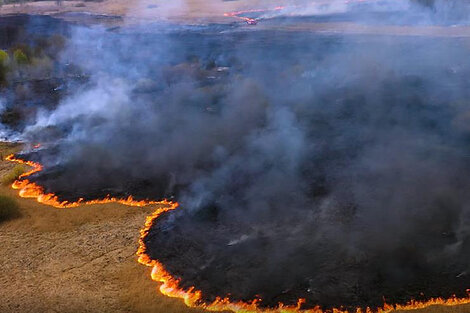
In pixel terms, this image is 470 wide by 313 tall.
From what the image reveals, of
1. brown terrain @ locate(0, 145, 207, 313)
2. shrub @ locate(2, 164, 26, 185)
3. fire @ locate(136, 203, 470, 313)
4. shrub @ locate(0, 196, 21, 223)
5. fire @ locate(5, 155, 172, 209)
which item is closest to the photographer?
fire @ locate(136, 203, 470, 313)

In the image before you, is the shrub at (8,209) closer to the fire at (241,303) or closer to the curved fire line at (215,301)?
the curved fire line at (215,301)

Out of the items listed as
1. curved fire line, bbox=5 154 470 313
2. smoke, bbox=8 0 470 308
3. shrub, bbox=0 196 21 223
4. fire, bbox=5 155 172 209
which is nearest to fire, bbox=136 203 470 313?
curved fire line, bbox=5 154 470 313

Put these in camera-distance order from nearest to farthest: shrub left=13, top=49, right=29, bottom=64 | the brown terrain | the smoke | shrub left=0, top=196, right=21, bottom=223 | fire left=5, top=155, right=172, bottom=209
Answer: the brown terrain, the smoke, shrub left=0, top=196, right=21, bottom=223, fire left=5, top=155, right=172, bottom=209, shrub left=13, top=49, right=29, bottom=64

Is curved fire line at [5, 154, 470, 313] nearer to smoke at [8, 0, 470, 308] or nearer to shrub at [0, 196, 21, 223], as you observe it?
smoke at [8, 0, 470, 308]

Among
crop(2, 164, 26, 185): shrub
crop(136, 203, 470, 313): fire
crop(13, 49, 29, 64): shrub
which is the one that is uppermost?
crop(13, 49, 29, 64): shrub

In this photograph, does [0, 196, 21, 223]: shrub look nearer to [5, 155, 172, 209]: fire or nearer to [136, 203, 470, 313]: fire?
[5, 155, 172, 209]: fire

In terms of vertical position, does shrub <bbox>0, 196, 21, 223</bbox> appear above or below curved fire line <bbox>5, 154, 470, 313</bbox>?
above

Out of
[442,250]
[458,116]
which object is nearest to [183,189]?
[442,250]

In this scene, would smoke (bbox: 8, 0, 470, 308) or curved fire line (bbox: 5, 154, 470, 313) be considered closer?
curved fire line (bbox: 5, 154, 470, 313)
